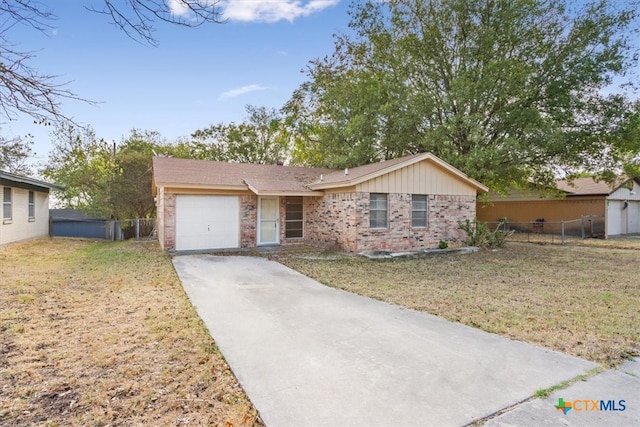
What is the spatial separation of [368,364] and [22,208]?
16.5 meters

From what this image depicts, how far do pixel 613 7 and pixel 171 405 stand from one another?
19923 millimetres

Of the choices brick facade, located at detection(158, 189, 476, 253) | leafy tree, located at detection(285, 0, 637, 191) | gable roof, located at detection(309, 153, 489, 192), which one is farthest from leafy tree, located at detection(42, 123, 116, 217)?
leafy tree, located at detection(285, 0, 637, 191)

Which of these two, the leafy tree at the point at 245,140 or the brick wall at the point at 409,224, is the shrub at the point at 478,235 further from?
the leafy tree at the point at 245,140

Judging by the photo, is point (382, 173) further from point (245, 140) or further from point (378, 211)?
point (245, 140)

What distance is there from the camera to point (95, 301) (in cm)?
582

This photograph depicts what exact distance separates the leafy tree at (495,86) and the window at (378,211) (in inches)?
184

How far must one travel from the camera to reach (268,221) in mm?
13023

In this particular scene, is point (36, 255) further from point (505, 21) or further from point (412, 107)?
point (505, 21)

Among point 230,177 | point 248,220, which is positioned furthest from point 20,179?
point 248,220

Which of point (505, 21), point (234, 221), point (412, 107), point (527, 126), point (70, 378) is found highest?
point (505, 21)

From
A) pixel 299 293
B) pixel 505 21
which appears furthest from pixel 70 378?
pixel 505 21

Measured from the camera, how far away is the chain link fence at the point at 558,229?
1812cm

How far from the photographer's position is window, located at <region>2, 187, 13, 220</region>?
12578mm

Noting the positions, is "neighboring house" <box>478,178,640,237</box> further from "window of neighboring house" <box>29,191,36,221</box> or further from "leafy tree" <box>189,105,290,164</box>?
"window of neighboring house" <box>29,191,36,221</box>
